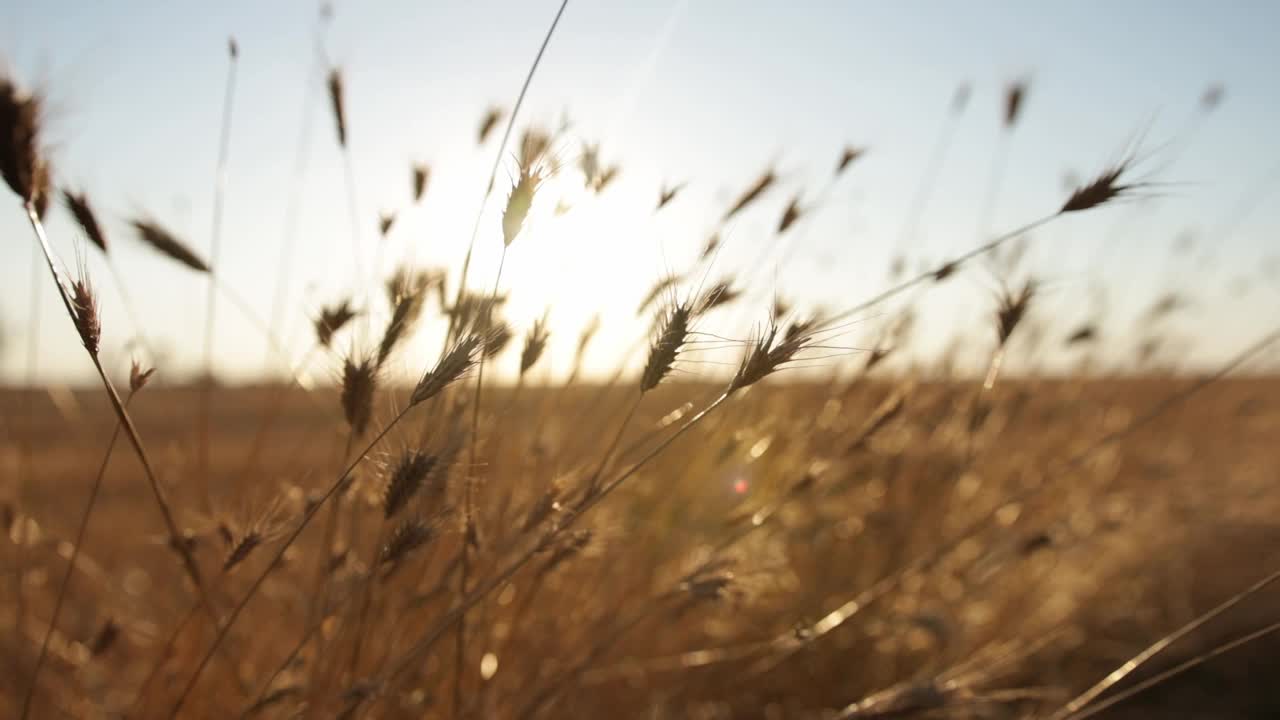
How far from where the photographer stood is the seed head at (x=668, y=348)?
3.50ft

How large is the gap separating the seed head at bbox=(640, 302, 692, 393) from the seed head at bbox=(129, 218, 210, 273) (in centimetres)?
98

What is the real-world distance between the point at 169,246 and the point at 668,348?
107 cm

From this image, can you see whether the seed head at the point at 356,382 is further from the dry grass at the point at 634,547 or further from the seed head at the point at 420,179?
the seed head at the point at 420,179

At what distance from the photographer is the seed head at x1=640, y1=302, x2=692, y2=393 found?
107cm

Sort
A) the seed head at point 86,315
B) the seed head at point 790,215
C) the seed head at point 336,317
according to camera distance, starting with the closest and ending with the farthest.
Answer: the seed head at point 86,315
the seed head at point 336,317
the seed head at point 790,215

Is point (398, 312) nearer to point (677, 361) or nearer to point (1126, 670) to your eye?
point (677, 361)

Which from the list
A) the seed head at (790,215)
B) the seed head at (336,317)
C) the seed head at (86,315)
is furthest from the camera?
the seed head at (790,215)

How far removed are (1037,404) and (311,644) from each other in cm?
330

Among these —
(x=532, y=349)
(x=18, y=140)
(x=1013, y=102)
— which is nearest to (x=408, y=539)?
(x=532, y=349)

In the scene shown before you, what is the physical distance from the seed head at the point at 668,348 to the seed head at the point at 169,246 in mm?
979

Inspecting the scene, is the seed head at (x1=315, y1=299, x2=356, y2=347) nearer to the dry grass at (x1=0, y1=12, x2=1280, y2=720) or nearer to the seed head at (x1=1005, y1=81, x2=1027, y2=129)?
the dry grass at (x1=0, y1=12, x2=1280, y2=720)

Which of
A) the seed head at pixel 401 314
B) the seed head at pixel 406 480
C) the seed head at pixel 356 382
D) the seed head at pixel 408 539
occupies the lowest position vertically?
the seed head at pixel 408 539

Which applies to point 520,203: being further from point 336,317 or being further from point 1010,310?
point 1010,310

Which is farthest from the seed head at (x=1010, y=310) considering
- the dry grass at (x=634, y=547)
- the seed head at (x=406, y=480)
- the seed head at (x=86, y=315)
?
the seed head at (x=86, y=315)
